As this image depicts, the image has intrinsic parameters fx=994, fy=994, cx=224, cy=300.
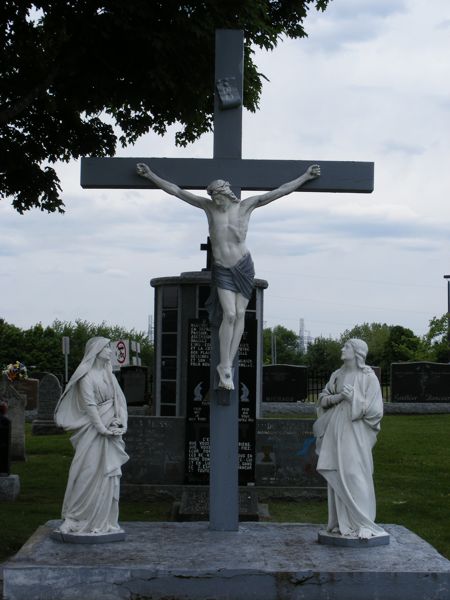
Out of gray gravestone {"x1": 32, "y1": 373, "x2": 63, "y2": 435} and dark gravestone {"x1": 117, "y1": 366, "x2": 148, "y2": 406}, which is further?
dark gravestone {"x1": 117, "y1": 366, "x2": 148, "y2": 406}

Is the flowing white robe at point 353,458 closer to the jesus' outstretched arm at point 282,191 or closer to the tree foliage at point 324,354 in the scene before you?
the jesus' outstretched arm at point 282,191

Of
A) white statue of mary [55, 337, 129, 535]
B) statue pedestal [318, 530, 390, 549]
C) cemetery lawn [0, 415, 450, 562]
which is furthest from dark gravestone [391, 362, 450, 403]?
white statue of mary [55, 337, 129, 535]

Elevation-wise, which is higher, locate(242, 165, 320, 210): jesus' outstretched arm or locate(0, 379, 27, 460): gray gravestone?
locate(242, 165, 320, 210): jesus' outstretched arm

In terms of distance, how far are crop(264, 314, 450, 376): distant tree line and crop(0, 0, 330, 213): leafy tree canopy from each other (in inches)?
689

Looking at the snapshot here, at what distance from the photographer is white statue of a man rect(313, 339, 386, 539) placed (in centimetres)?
813

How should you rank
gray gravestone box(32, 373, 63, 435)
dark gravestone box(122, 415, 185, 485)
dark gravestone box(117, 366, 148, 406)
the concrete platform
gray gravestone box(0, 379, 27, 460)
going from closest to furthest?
1. the concrete platform
2. dark gravestone box(122, 415, 185, 485)
3. gray gravestone box(0, 379, 27, 460)
4. gray gravestone box(32, 373, 63, 435)
5. dark gravestone box(117, 366, 148, 406)

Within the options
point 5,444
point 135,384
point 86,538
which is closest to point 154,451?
→ point 5,444

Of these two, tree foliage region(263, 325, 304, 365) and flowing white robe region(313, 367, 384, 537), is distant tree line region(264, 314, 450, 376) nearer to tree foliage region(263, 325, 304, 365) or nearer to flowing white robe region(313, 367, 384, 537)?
tree foliage region(263, 325, 304, 365)

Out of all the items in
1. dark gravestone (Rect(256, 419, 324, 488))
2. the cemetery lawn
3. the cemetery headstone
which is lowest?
the cemetery lawn

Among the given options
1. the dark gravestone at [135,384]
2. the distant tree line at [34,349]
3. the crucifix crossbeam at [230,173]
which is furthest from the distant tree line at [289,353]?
the crucifix crossbeam at [230,173]

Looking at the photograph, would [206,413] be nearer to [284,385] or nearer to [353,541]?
[353,541]

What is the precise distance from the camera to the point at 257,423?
Answer: 14.1m

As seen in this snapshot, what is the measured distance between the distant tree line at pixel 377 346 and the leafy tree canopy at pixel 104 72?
1749cm

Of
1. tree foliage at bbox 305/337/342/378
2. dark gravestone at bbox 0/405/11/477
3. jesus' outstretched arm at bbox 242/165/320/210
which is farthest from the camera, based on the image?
tree foliage at bbox 305/337/342/378
